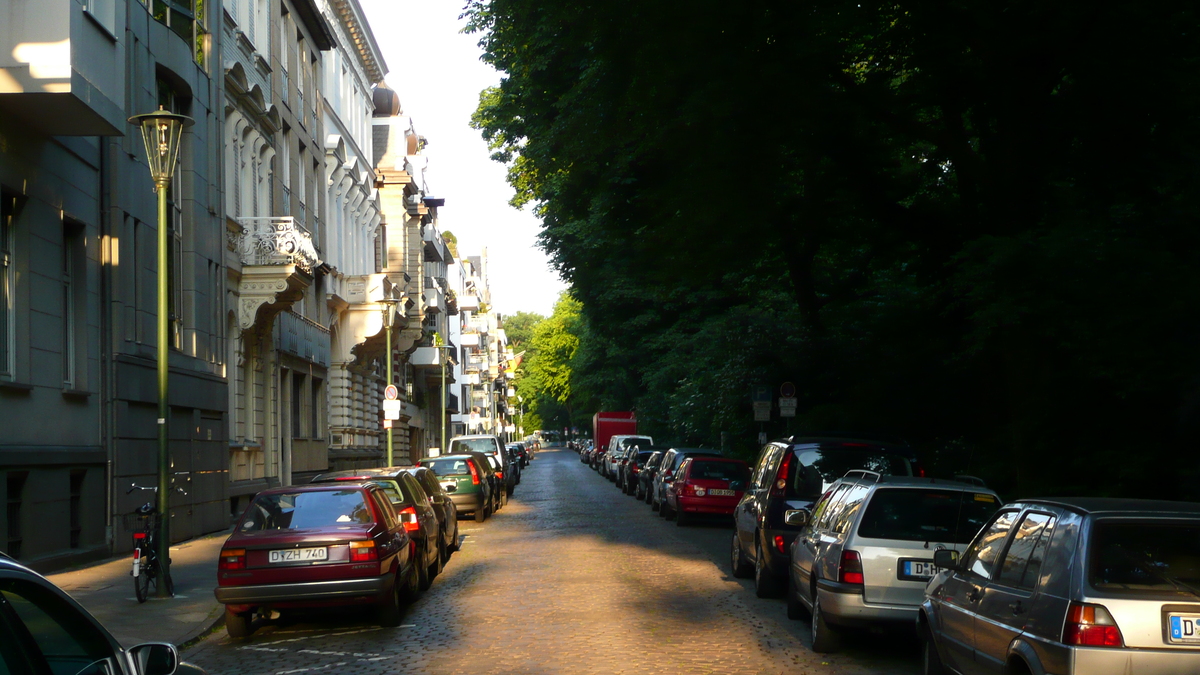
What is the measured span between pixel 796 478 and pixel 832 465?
0.44 m

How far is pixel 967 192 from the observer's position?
16797 millimetres

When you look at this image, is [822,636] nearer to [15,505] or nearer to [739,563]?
[739,563]

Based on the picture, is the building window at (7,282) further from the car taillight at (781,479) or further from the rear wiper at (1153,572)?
the rear wiper at (1153,572)

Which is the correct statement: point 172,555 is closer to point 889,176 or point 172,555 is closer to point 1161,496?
point 889,176

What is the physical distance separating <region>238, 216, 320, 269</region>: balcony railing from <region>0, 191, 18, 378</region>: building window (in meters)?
11.4

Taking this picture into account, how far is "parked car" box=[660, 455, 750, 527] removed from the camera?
82.4ft

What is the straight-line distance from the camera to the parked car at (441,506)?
1795 cm

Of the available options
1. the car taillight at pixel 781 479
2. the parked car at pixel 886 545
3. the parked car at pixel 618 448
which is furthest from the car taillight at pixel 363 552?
the parked car at pixel 618 448

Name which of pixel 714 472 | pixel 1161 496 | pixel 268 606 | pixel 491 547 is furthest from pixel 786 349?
pixel 268 606

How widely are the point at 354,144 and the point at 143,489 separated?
28845 millimetres

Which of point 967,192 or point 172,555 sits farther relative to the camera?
point 172,555

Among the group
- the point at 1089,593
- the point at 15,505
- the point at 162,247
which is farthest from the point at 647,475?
the point at 1089,593

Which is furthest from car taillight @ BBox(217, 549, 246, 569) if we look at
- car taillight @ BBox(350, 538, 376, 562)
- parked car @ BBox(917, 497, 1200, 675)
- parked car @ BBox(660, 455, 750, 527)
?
parked car @ BBox(660, 455, 750, 527)

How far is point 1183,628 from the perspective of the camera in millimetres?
5793
